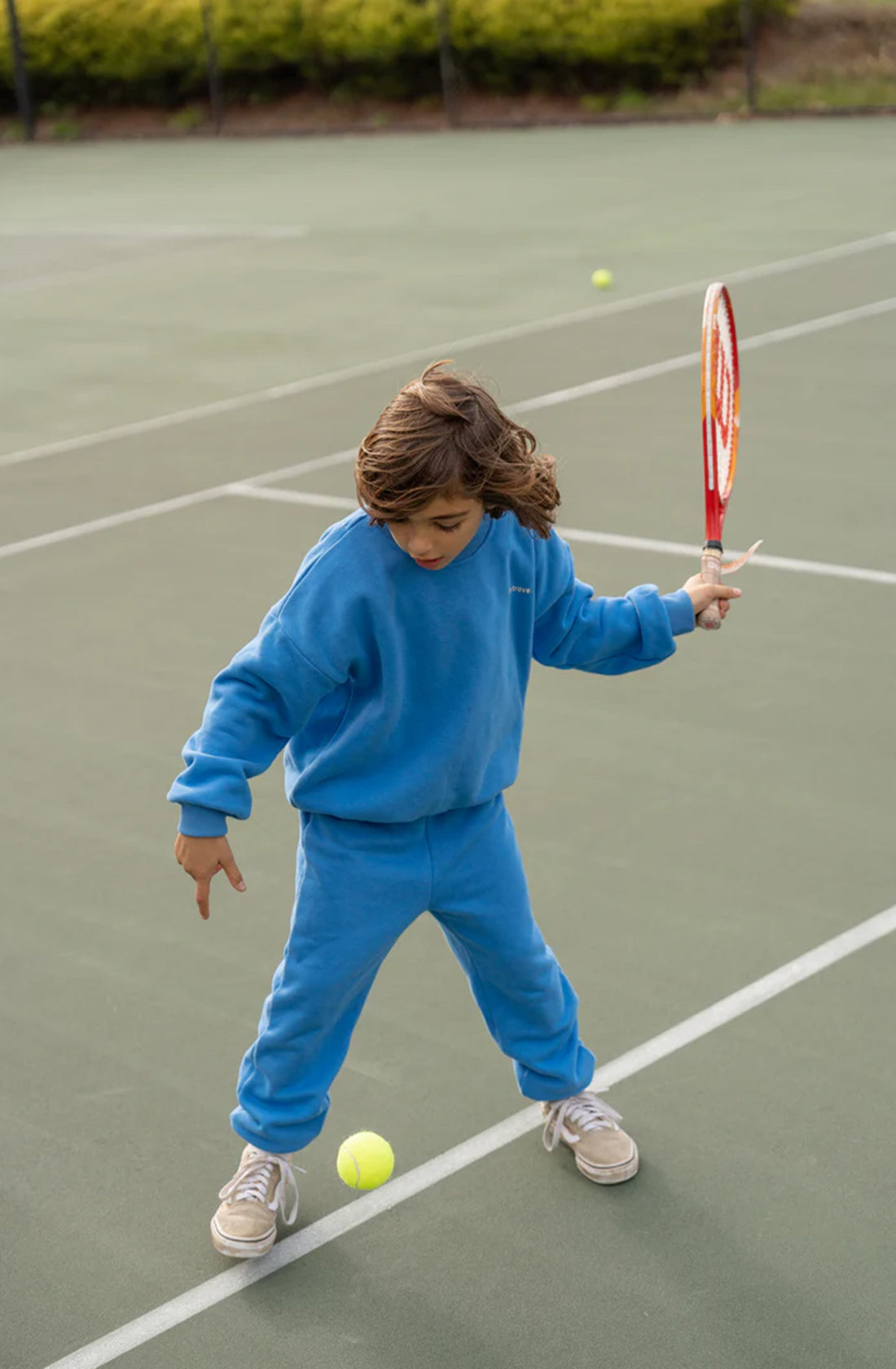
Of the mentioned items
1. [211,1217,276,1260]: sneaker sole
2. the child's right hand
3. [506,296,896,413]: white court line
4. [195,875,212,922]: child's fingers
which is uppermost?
the child's right hand

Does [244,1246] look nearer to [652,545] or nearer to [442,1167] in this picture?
[442,1167]

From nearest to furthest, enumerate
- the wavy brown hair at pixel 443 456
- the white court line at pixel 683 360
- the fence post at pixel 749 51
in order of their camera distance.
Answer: the wavy brown hair at pixel 443 456
the white court line at pixel 683 360
the fence post at pixel 749 51

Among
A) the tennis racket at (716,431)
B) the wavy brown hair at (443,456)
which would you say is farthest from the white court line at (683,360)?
the wavy brown hair at (443,456)

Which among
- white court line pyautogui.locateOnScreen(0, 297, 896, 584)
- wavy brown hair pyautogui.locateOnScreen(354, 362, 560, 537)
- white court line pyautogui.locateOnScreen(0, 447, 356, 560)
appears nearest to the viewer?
wavy brown hair pyautogui.locateOnScreen(354, 362, 560, 537)

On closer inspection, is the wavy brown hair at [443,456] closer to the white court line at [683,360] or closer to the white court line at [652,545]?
the white court line at [652,545]

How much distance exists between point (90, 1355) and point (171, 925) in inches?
62.6

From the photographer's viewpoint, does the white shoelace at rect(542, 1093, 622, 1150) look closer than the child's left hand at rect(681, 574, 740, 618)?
No

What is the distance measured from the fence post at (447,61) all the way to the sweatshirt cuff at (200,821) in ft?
72.3

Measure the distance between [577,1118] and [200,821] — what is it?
1.03m

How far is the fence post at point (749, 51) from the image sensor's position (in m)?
21.4

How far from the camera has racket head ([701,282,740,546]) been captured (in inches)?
134

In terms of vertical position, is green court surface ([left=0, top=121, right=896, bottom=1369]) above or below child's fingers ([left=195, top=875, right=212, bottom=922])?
below

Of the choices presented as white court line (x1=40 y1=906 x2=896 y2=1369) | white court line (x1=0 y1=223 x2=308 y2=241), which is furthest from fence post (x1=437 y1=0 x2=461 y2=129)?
white court line (x1=40 y1=906 x2=896 y2=1369)

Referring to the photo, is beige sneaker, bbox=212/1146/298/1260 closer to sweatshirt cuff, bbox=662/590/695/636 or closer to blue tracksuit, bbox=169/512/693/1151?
blue tracksuit, bbox=169/512/693/1151
